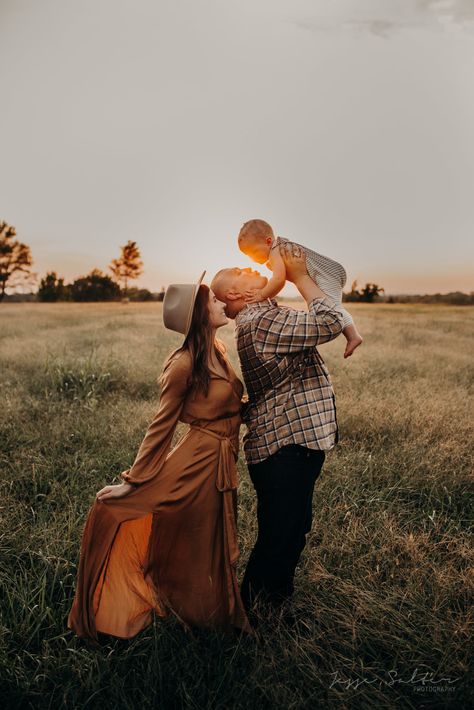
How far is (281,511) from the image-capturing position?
2.61m

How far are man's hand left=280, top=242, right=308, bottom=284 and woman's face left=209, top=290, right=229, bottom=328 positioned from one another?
410 mm

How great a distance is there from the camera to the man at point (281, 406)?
247 centimetres

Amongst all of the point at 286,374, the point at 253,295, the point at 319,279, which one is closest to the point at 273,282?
the point at 253,295

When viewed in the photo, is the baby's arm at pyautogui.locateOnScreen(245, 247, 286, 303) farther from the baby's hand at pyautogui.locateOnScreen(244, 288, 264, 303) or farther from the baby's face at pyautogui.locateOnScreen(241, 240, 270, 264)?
the baby's face at pyautogui.locateOnScreen(241, 240, 270, 264)

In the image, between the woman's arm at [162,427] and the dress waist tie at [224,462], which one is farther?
the dress waist tie at [224,462]

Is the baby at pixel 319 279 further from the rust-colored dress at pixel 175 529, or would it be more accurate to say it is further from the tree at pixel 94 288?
the tree at pixel 94 288

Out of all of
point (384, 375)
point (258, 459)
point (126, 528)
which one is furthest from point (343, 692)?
point (384, 375)

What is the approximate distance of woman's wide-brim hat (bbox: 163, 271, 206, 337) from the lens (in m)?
2.58

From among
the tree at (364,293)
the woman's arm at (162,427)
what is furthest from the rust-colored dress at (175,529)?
the tree at (364,293)

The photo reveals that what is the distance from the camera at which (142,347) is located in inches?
468

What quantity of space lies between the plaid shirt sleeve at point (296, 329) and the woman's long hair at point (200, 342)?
333 millimetres

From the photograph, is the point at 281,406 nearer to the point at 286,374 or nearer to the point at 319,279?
the point at 286,374

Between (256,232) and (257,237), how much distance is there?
1.1 inches

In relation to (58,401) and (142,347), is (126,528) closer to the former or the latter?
(58,401)
